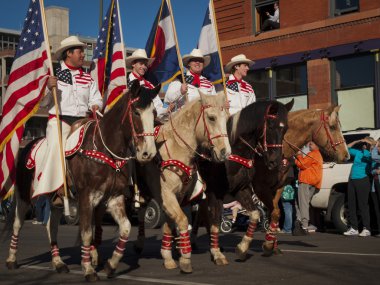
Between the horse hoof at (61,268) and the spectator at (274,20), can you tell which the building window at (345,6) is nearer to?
the spectator at (274,20)

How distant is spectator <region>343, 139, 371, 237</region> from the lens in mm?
15055

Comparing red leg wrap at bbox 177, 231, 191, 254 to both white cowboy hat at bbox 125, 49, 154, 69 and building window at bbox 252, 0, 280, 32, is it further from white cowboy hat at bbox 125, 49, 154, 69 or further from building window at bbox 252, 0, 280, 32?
building window at bbox 252, 0, 280, 32

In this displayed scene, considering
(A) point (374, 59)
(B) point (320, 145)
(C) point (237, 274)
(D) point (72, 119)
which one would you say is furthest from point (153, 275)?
(A) point (374, 59)

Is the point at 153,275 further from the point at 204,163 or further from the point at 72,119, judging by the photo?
the point at 72,119

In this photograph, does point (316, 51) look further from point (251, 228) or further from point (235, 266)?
point (235, 266)

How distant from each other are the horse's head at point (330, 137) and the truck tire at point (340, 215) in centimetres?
446

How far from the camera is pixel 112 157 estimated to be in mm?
8617

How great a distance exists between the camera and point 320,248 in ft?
40.0

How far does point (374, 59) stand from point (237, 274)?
14670 mm

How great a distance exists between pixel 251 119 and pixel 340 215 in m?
6.86

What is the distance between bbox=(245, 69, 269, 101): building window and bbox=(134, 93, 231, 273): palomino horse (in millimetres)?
16044

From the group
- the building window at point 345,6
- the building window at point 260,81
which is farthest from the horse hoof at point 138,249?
the building window at point 260,81

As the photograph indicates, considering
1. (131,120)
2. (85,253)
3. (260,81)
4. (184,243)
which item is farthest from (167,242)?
(260,81)

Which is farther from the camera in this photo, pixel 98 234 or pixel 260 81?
pixel 260 81
